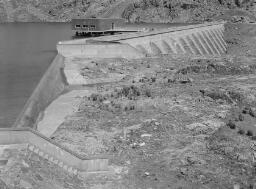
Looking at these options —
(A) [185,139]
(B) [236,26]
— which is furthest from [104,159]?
(B) [236,26]

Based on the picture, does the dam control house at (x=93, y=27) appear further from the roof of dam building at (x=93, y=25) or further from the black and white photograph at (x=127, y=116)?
the black and white photograph at (x=127, y=116)

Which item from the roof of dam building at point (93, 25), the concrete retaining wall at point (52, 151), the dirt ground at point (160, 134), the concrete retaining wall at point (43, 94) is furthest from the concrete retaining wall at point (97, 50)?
the roof of dam building at point (93, 25)

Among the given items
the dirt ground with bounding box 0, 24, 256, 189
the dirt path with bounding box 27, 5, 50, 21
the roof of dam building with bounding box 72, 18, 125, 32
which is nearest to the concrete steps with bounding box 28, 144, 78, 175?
the dirt ground with bounding box 0, 24, 256, 189

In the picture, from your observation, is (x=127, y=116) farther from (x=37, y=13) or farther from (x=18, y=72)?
(x=37, y=13)

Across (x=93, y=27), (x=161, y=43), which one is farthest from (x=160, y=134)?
(x=93, y=27)

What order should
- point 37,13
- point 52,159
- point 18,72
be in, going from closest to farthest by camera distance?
→ point 52,159
point 18,72
point 37,13

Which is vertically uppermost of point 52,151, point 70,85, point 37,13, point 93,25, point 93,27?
point 52,151
